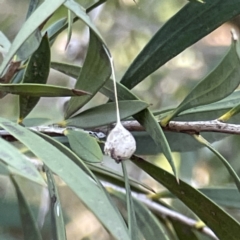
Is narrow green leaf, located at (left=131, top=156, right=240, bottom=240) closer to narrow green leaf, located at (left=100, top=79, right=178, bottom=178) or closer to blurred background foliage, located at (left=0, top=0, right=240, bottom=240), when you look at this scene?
narrow green leaf, located at (left=100, top=79, right=178, bottom=178)

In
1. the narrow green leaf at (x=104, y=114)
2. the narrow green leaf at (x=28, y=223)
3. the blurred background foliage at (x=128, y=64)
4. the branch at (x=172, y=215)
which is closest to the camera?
the narrow green leaf at (x=104, y=114)

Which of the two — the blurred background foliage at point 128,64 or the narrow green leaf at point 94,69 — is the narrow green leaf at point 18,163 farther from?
the blurred background foliage at point 128,64

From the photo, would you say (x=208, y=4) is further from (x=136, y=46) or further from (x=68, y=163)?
(x=136, y=46)

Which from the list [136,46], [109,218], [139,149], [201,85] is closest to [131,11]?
[136,46]

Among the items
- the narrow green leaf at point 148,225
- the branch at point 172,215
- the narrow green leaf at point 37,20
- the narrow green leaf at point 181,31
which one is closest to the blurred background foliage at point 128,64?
the branch at point 172,215

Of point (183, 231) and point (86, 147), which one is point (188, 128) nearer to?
point (86, 147)

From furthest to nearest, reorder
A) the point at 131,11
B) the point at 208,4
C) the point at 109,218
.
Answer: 1. the point at 131,11
2. the point at 208,4
3. the point at 109,218
